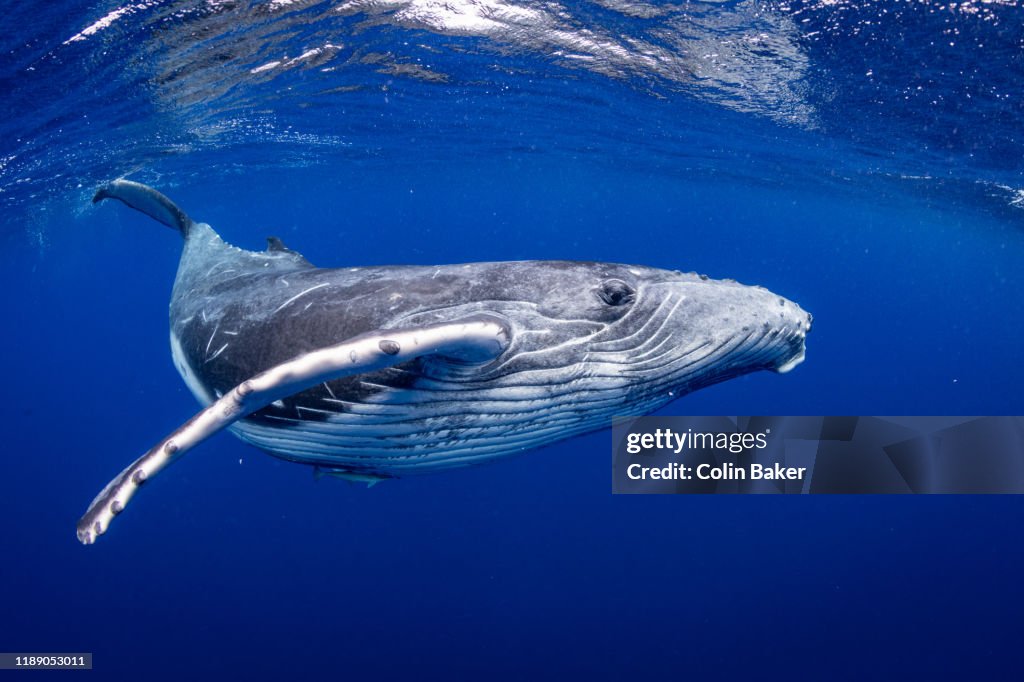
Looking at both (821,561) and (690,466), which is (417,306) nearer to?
(690,466)

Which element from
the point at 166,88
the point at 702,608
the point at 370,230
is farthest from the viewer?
the point at 370,230

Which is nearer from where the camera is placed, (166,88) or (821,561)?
(166,88)

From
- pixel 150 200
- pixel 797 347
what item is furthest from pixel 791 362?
pixel 150 200

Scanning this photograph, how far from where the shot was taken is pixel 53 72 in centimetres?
1196

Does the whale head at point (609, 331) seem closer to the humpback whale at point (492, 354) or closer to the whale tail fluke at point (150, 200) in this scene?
the humpback whale at point (492, 354)

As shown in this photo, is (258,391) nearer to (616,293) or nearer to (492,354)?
(492,354)

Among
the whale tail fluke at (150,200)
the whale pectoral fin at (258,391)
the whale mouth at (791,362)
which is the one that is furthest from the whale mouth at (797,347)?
the whale tail fluke at (150,200)

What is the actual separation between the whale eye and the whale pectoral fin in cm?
128

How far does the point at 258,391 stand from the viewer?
2.50 m

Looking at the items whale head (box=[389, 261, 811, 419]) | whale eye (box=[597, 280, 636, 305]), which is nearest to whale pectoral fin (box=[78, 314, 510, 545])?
whale head (box=[389, 261, 811, 419])

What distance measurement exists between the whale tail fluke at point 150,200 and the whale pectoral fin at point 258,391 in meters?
5.91

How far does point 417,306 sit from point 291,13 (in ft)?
33.7

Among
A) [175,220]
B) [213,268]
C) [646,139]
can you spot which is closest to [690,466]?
[213,268]

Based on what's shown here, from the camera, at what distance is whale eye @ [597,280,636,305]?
358cm
